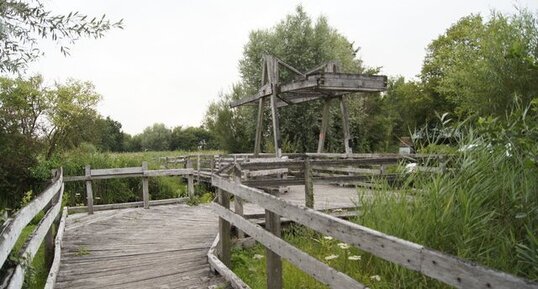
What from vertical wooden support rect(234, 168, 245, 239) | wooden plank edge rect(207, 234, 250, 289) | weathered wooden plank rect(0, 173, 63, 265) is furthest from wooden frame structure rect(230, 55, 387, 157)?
weathered wooden plank rect(0, 173, 63, 265)

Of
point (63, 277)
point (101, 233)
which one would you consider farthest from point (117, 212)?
point (63, 277)

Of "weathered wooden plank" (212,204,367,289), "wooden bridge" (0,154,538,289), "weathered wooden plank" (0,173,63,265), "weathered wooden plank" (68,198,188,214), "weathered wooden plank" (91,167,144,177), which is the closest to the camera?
"wooden bridge" (0,154,538,289)

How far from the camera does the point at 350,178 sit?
7312mm

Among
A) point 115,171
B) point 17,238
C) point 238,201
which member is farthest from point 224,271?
point 115,171

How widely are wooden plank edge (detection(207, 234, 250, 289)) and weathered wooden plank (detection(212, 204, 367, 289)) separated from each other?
1.75ft

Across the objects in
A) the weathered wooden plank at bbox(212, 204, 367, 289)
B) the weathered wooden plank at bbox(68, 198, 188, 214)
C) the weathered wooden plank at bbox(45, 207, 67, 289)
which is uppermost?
the weathered wooden plank at bbox(212, 204, 367, 289)

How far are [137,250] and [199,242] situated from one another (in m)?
0.99

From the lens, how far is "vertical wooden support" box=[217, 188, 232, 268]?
5387mm

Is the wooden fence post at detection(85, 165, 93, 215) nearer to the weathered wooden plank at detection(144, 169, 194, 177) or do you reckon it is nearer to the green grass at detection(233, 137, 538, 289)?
the weathered wooden plank at detection(144, 169, 194, 177)

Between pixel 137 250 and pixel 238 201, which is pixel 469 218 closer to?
pixel 238 201

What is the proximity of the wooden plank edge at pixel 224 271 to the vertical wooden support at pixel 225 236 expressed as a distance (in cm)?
10

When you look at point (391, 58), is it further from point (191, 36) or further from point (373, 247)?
point (373, 247)

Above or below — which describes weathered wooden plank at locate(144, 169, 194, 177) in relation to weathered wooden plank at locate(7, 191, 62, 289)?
above

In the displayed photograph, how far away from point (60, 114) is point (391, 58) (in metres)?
25.2
